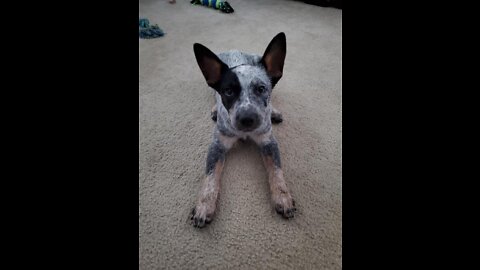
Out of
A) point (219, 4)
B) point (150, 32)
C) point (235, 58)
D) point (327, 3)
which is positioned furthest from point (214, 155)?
point (327, 3)

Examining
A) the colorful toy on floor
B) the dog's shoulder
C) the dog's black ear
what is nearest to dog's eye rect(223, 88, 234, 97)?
the dog's black ear

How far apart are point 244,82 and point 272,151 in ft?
1.48

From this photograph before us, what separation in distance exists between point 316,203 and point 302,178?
183mm

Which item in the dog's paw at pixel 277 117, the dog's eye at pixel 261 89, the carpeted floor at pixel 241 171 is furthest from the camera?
the dog's paw at pixel 277 117

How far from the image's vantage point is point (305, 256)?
1.17 metres

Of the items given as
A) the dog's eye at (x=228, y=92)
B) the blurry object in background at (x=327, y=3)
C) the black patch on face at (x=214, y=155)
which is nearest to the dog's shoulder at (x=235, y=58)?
the dog's eye at (x=228, y=92)

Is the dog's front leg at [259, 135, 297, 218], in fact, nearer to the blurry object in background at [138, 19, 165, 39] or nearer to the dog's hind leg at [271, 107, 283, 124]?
the dog's hind leg at [271, 107, 283, 124]

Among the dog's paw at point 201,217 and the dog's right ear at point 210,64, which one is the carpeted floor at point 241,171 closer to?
the dog's paw at point 201,217

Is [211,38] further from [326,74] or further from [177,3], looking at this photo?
[177,3]

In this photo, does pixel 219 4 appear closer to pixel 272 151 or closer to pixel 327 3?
pixel 327 3

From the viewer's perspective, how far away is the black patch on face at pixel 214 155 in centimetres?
149

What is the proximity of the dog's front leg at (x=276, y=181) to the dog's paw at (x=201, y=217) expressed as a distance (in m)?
0.35

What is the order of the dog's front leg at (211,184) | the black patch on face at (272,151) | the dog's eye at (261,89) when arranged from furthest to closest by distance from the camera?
the black patch on face at (272,151)
the dog's eye at (261,89)
the dog's front leg at (211,184)

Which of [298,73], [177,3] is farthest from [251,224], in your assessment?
[177,3]
